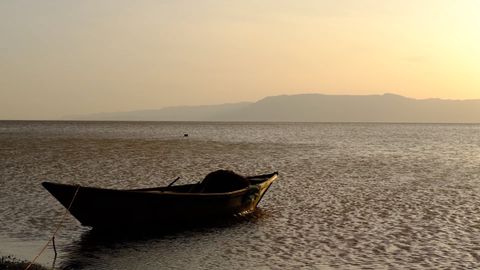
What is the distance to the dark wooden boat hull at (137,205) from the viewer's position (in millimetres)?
13906

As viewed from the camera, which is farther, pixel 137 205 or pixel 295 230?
pixel 295 230

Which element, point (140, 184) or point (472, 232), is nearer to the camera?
point (472, 232)

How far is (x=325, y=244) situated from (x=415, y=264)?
262 cm

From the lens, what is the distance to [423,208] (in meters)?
20.8

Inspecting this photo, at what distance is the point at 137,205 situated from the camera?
48.2ft

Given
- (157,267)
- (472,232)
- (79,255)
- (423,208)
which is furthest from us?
(423,208)

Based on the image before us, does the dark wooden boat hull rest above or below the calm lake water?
above

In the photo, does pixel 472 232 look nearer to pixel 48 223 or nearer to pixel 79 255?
pixel 79 255

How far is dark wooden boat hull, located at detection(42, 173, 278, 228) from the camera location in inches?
547

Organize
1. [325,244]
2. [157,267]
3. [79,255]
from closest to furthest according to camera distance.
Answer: [157,267]
[79,255]
[325,244]

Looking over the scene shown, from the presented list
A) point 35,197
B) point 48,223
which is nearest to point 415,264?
point 48,223

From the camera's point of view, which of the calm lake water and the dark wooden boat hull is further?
the dark wooden boat hull

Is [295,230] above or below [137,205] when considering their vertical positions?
below

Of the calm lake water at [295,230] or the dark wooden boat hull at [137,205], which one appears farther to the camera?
the dark wooden boat hull at [137,205]
